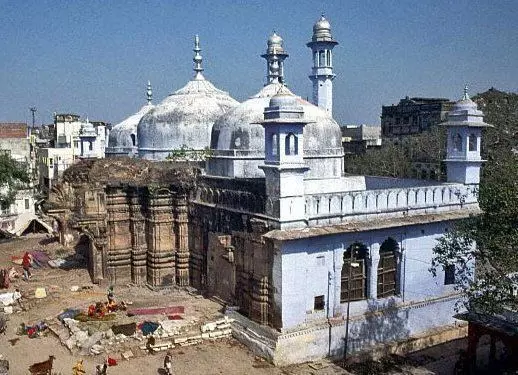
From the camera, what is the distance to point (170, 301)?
1730 centimetres

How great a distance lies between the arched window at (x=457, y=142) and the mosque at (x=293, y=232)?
0.13ft

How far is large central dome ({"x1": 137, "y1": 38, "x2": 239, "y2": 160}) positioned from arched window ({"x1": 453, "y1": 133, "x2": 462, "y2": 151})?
9140mm

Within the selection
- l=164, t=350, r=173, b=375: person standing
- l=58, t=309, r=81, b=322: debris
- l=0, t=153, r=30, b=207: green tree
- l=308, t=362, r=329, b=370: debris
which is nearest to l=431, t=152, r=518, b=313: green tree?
l=308, t=362, r=329, b=370: debris

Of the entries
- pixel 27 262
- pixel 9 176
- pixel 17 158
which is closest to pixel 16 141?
pixel 17 158

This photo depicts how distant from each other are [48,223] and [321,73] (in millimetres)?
19224

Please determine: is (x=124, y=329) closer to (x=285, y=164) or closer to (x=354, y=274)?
(x=285, y=164)

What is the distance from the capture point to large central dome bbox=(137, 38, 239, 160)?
856 inches

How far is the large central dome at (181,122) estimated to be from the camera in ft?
71.4

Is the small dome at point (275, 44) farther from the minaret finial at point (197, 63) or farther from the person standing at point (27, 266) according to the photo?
the person standing at point (27, 266)

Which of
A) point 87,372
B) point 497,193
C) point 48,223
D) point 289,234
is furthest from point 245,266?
point 48,223

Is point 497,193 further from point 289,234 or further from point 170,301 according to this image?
point 170,301

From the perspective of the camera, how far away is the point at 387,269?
15.2 m

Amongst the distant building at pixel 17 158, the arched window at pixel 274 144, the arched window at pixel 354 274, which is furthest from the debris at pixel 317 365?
the distant building at pixel 17 158

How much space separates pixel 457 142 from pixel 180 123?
1029 centimetres
